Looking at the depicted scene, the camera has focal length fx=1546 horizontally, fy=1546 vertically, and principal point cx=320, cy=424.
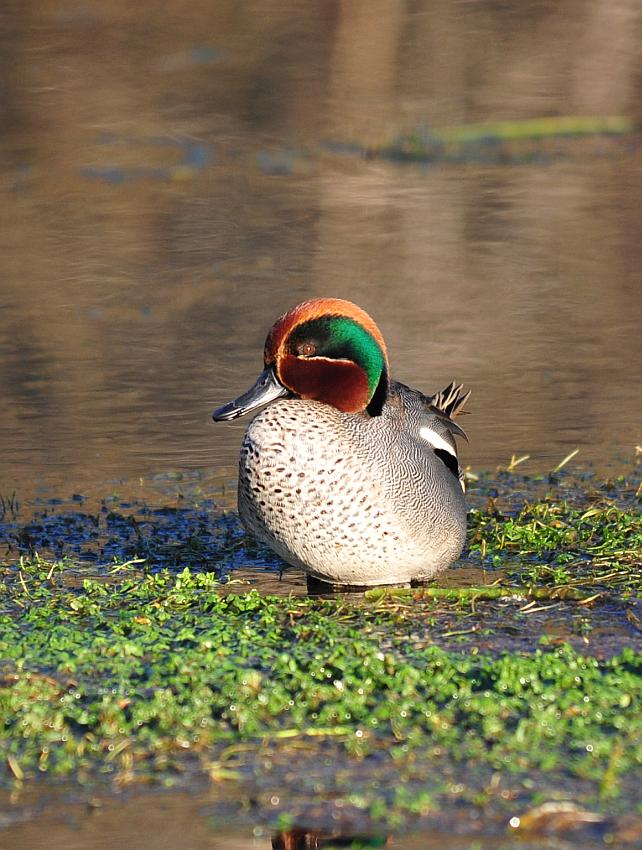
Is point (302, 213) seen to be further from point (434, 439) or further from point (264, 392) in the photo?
point (264, 392)

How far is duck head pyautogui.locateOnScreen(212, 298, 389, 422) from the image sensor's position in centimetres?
501

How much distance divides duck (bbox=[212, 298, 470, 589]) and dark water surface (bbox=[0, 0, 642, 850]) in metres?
1.39

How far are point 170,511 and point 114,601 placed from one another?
122 centimetres

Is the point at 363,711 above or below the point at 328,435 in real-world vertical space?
below

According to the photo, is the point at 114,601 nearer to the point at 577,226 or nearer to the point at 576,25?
the point at 577,226

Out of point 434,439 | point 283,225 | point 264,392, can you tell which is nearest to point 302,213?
point 283,225

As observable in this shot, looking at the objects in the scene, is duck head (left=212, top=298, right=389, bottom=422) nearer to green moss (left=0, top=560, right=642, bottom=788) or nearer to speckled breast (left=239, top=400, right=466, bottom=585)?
speckled breast (left=239, top=400, right=466, bottom=585)

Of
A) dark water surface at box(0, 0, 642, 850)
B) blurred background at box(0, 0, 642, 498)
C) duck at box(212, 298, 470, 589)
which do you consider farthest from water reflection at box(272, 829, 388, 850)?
blurred background at box(0, 0, 642, 498)

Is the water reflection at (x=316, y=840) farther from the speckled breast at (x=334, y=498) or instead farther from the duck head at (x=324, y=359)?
the duck head at (x=324, y=359)

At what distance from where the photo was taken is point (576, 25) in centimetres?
1720

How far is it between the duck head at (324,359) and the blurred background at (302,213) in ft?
5.61

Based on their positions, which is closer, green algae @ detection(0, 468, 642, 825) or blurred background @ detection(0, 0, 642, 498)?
green algae @ detection(0, 468, 642, 825)

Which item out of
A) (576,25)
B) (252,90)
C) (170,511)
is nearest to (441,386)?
(170,511)

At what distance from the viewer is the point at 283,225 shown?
445 inches
